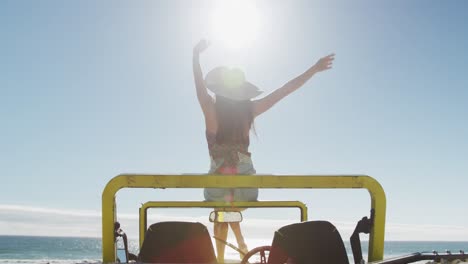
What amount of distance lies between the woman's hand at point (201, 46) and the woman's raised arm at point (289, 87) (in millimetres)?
649

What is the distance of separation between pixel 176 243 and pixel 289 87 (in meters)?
2.14

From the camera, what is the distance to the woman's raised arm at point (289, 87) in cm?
496

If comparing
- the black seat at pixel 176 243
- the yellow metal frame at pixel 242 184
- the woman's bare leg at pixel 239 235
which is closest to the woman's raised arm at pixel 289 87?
the woman's bare leg at pixel 239 235

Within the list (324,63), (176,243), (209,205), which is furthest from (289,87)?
(176,243)

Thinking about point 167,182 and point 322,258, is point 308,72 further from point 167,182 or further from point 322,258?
point 322,258

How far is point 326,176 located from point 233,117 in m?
1.77

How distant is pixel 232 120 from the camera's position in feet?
16.5

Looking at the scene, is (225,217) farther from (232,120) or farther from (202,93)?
(202,93)

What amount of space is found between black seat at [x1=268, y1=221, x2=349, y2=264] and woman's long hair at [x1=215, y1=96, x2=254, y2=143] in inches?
92.6

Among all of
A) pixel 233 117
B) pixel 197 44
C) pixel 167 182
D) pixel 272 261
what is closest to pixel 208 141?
pixel 233 117

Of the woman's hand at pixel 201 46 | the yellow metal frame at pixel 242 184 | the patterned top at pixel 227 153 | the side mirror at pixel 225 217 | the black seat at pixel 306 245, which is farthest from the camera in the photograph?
the woman's hand at pixel 201 46

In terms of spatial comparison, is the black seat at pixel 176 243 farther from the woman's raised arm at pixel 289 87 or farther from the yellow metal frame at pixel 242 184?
the woman's raised arm at pixel 289 87

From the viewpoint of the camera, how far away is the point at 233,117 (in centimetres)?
504

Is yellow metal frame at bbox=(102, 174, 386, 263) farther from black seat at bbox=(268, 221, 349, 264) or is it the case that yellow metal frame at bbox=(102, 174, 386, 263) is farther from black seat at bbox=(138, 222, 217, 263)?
black seat at bbox=(268, 221, 349, 264)
